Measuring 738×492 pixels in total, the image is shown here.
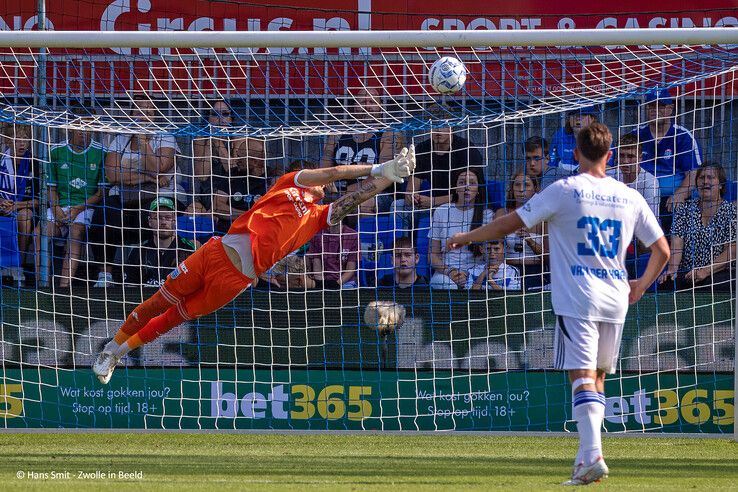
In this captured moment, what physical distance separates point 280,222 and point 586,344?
3676 millimetres

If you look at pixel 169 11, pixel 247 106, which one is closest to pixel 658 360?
pixel 247 106

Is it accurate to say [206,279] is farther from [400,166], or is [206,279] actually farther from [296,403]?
[400,166]

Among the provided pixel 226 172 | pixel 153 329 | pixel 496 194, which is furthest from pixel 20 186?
pixel 496 194

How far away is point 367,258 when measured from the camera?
1083cm

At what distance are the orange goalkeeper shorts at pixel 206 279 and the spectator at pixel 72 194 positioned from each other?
2186 millimetres

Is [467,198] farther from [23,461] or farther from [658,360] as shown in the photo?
[23,461]

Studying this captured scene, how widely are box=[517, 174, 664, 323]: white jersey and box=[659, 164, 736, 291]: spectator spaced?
14.5 feet

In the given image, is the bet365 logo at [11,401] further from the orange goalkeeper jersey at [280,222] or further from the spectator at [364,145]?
the spectator at [364,145]

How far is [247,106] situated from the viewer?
10.7m

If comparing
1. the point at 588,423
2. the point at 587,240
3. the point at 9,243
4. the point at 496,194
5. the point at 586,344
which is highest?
the point at 496,194

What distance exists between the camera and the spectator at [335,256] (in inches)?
423

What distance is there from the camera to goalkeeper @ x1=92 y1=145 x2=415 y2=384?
8.82 m

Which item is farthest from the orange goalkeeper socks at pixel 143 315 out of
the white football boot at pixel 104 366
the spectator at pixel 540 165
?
the spectator at pixel 540 165

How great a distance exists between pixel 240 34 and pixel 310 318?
3.01m
